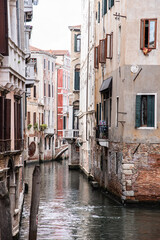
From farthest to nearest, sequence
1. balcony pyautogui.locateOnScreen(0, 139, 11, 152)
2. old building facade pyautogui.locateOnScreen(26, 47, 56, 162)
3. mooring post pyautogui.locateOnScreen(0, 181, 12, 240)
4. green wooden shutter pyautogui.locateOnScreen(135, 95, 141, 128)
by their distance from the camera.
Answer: old building facade pyautogui.locateOnScreen(26, 47, 56, 162) → green wooden shutter pyautogui.locateOnScreen(135, 95, 141, 128) → balcony pyautogui.locateOnScreen(0, 139, 11, 152) → mooring post pyautogui.locateOnScreen(0, 181, 12, 240)

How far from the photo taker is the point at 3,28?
15.8m

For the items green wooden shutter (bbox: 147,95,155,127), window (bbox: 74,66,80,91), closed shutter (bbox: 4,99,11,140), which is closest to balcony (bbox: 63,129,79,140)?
window (bbox: 74,66,80,91)

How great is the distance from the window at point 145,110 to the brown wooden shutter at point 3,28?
33.8 feet

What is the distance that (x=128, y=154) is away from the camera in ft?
83.3

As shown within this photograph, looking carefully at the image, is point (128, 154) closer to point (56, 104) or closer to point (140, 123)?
point (140, 123)

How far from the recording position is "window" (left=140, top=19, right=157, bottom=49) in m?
24.7

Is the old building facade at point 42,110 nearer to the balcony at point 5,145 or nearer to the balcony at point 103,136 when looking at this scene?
the balcony at point 103,136

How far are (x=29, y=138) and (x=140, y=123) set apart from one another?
120ft

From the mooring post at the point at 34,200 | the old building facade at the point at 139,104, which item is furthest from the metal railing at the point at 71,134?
the mooring post at the point at 34,200

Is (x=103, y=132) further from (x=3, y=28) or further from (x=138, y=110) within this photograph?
(x=3, y=28)

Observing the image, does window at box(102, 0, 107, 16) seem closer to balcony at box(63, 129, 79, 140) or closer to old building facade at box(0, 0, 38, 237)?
old building facade at box(0, 0, 38, 237)

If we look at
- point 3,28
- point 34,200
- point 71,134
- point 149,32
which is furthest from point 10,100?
point 71,134

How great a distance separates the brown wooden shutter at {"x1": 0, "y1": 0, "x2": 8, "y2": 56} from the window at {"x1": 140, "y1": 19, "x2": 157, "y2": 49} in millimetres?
10195

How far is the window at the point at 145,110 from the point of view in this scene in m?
25.0
